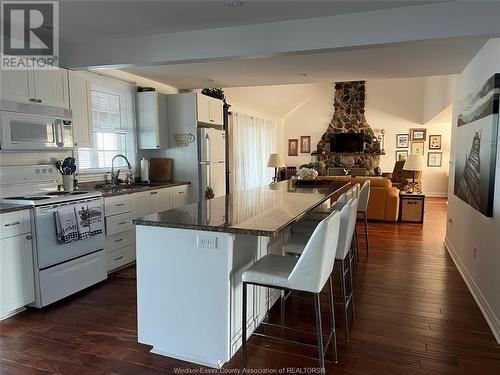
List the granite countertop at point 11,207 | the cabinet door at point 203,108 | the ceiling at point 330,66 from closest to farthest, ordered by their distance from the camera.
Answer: the granite countertop at point 11,207 < the ceiling at point 330,66 < the cabinet door at point 203,108

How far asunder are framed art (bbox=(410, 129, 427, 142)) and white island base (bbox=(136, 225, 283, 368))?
9.99 m

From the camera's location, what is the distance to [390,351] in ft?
7.93

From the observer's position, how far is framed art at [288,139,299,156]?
12148mm

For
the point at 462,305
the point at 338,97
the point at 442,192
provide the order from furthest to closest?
the point at 338,97, the point at 442,192, the point at 462,305

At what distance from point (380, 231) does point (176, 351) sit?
4.56 metres

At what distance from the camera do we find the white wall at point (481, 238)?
2742 millimetres

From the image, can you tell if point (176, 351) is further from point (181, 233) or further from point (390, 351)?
point (390, 351)

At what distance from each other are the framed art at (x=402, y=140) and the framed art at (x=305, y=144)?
2742 mm

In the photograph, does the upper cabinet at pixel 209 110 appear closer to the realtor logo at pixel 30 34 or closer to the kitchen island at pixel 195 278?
the realtor logo at pixel 30 34

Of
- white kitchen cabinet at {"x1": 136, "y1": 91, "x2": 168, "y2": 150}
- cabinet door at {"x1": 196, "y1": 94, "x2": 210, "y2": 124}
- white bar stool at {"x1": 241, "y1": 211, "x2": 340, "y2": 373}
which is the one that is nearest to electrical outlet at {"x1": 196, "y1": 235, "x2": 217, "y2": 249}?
Answer: white bar stool at {"x1": 241, "y1": 211, "x2": 340, "y2": 373}

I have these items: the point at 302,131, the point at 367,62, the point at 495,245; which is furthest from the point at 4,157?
the point at 302,131

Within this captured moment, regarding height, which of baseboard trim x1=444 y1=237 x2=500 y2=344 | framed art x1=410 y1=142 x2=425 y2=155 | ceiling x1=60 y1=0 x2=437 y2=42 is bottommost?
baseboard trim x1=444 y1=237 x2=500 y2=344

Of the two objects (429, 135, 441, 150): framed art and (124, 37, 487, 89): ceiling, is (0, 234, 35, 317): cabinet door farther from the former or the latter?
(429, 135, 441, 150): framed art

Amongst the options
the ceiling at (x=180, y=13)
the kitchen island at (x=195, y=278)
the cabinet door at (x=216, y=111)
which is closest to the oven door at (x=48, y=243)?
the kitchen island at (x=195, y=278)
